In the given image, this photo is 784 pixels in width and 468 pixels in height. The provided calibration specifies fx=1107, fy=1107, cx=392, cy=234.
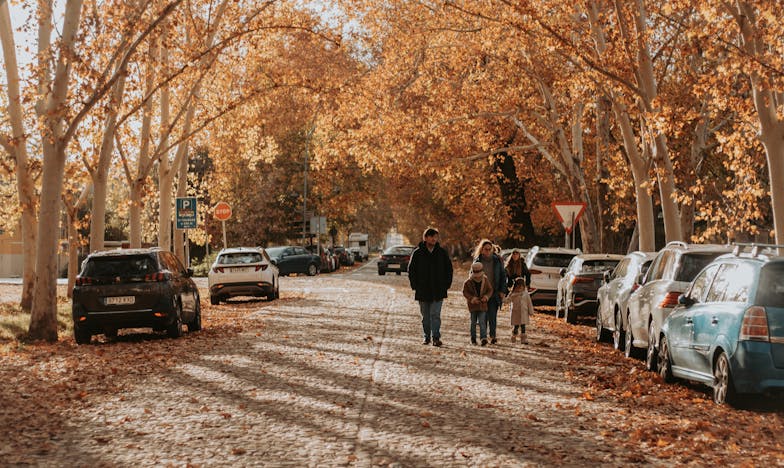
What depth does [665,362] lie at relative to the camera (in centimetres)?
1252

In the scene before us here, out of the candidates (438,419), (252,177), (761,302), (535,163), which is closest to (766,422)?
(761,302)

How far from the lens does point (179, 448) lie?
8.16m

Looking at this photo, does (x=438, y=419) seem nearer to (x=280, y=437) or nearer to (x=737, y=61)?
(x=280, y=437)

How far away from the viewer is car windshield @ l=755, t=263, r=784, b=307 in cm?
1015

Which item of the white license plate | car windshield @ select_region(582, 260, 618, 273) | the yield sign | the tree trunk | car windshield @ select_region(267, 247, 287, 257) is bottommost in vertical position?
the white license plate

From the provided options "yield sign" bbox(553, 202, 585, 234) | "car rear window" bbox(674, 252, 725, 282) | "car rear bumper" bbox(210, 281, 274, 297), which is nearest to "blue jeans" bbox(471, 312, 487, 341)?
"car rear window" bbox(674, 252, 725, 282)

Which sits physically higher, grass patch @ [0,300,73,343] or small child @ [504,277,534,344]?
small child @ [504,277,534,344]

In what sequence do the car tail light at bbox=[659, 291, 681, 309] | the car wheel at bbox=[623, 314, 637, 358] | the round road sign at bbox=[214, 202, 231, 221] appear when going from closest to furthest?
the car tail light at bbox=[659, 291, 681, 309]
the car wheel at bbox=[623, 314, 637, 358]
the round road sign at bbox=[214, 202, 231, 221]

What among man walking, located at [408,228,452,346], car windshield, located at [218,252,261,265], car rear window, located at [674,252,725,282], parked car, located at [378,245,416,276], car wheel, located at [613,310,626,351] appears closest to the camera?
car rear window, located at [674,252,725,282]

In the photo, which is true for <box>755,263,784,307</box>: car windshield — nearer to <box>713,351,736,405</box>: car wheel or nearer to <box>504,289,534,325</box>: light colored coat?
<box>713,351,736,405</box>: car wheel

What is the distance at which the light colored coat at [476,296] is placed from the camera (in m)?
16.7

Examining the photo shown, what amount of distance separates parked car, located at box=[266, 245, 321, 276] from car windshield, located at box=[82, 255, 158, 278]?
34.5 metres

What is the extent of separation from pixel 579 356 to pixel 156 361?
19.1ft

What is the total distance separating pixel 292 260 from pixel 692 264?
41.2 metres
